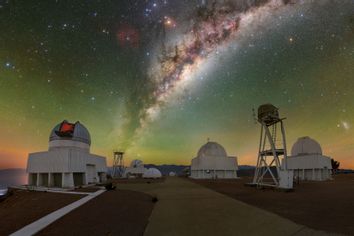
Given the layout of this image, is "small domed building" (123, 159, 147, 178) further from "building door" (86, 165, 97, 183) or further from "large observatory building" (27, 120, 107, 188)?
"building door" (86, 165, 97, 183)

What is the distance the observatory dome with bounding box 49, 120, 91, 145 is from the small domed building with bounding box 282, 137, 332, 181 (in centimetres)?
4600

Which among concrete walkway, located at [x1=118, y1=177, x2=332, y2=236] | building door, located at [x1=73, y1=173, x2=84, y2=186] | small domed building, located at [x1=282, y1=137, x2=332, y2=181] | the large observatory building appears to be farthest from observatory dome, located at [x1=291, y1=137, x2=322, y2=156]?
concrete walkway, located at [x1=118, y1=177, x2=332, y2=236]

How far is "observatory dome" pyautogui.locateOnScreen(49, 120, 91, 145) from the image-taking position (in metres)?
44.7

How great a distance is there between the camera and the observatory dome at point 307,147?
57.8m

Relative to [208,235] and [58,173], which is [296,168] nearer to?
[58,173]

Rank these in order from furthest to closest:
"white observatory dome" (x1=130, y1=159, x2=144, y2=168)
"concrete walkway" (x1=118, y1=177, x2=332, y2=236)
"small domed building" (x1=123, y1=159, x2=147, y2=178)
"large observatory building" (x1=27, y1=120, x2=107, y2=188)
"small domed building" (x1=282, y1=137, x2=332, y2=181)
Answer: "white observatory dome" (x1=130, y1=159, x2=144, y2=168) → "small domed building" (x1=123, y1=159, x2=147, y2=178) → "small domed building" (x1=282, y1=137, x2=332, y2=181) → "large observatory building" (x1=27, y1=120, x2=107, y2=188) → "concrete walkway" (x1=118, y1=177, x2=332, y2=236)

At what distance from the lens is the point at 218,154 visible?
2874 inches

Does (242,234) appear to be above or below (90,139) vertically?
below

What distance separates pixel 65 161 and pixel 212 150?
45293mm

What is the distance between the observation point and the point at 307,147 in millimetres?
58250

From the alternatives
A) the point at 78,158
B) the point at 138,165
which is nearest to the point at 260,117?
the point at 78,158

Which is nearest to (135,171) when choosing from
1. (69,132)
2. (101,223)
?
(69,132)

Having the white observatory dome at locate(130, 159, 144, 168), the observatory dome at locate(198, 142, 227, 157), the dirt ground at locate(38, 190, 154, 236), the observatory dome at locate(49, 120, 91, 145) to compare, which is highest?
the observatory dome at locate(49, 120, 91, 145)

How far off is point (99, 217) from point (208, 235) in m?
6.43
